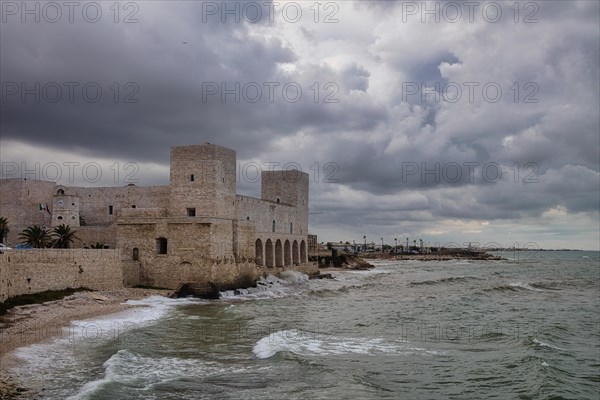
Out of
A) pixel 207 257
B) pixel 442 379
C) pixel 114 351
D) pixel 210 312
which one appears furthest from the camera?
pixel 207 257

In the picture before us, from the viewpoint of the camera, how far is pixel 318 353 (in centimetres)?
1500

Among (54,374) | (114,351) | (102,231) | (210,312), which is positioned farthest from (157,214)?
(54,374)

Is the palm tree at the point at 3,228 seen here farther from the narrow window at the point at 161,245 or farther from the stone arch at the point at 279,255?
the stone arch at the point at 279,255

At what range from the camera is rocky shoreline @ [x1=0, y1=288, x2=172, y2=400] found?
10.6 m

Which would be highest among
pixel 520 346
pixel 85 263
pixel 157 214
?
pixel 157 214

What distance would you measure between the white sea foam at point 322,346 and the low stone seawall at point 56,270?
28.2 ft

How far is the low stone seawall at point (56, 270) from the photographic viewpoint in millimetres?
18484

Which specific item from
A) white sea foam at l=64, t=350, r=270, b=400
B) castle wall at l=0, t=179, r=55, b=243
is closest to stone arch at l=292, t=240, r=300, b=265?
castle wall at l=0, t=179, r=55, b=243

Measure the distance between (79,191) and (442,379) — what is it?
28.4m

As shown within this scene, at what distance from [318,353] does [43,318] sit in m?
8.64

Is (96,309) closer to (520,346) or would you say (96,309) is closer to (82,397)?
(82,397)

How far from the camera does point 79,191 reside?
35.0 m

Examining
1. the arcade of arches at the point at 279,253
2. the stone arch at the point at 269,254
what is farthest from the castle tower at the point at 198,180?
the stone arch at the point at 269,254

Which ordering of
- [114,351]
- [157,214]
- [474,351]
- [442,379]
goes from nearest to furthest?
[442,379] → [114,351] → [474,351] → [157,214]
